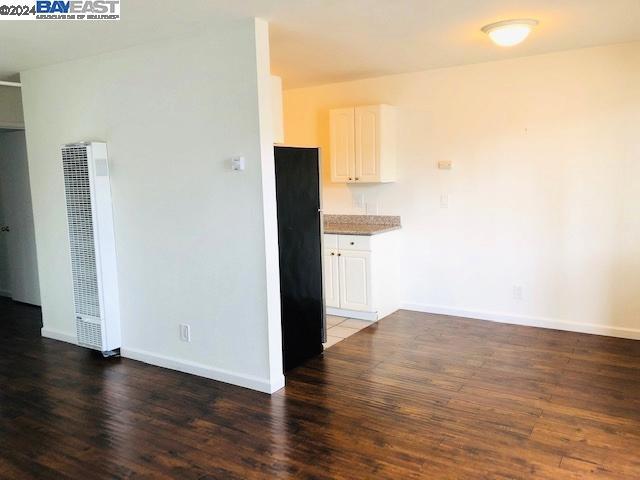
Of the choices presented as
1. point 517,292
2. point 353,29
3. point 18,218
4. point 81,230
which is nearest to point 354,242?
point 517,292

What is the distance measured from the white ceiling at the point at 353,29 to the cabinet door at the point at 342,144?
81cm

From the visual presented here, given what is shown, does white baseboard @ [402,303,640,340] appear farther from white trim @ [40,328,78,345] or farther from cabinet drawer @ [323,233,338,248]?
white trim @ [40,328,78,345]

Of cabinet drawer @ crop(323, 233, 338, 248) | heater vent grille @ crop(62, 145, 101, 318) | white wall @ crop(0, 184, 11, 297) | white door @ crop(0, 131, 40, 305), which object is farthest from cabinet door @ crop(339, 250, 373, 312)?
white wall @ crop(0, 184, 11, 297)

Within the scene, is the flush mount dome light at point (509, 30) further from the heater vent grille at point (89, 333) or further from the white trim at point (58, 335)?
the white trim at point (58, 335)

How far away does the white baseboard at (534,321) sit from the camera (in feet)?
14.4

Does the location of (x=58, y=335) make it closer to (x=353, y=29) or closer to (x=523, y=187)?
(x=353, y=29)

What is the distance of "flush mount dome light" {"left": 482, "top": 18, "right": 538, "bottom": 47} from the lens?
3.41m

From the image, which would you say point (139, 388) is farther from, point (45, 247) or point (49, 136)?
point (49, 136)

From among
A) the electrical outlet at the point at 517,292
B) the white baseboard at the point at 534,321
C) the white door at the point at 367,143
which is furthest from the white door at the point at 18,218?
the electrical outlet at the point at 517,292

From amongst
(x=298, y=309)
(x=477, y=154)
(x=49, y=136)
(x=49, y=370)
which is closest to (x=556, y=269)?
(x=477, y=154)

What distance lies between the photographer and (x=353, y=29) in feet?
11.4

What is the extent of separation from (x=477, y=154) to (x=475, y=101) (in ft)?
1.63

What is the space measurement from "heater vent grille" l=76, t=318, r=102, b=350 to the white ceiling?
2.19 metres

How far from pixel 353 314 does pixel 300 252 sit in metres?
1.48
